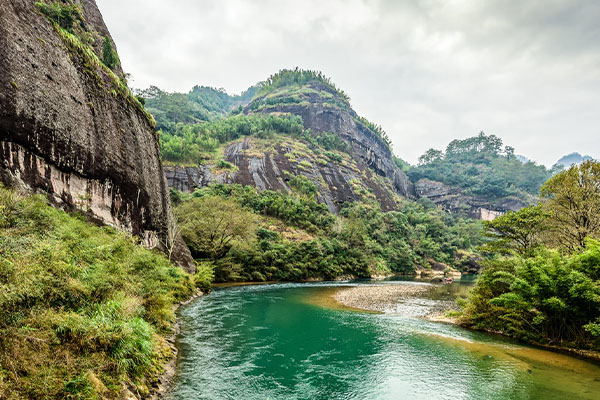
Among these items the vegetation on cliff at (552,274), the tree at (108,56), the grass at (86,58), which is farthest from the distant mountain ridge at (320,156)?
the vegetation on cliff at (552,274)

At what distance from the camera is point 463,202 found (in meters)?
107

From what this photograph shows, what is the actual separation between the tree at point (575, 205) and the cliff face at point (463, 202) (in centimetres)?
9035

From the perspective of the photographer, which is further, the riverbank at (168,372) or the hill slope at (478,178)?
the hill slope at (478,178)

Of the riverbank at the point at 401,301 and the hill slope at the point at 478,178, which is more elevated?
the hill slope at the point at 478,178

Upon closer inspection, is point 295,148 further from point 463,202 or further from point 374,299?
point 463,202

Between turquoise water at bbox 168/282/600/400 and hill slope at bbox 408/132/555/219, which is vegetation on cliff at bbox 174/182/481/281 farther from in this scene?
hill slope at bbox 408/132/555/219

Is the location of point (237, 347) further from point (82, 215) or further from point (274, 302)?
point (82, 215)

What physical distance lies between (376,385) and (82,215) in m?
17.1

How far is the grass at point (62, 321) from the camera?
475 cm

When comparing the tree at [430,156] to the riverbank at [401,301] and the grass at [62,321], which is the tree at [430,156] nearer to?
the riverbank at [401,301]

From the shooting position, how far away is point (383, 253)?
2213 inches

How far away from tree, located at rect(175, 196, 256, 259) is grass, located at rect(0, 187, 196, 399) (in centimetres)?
2319

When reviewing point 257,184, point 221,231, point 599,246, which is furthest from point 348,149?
point 599,246

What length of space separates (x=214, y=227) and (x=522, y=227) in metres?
28.9
